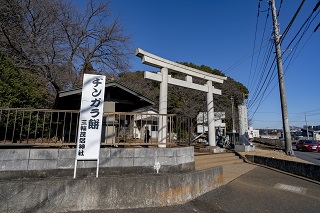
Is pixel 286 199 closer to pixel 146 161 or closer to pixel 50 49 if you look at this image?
pixel 146 161

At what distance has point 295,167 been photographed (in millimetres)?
8664

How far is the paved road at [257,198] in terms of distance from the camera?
453 cm

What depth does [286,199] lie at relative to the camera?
534cm

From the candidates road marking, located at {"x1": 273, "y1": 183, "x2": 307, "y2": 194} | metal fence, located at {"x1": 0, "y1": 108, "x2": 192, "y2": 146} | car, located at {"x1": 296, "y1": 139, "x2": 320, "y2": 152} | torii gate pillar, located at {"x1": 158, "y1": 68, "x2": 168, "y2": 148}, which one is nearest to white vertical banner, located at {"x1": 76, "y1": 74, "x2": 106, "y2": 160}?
metal fence, located at {"x1": 0, "y1": 108, "x2": 192, "y2": 146}

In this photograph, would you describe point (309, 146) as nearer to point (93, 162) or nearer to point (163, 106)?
point (163, 106)

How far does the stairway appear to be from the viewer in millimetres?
8812

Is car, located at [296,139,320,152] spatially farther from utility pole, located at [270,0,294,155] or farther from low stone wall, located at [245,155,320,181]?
low stone wall, located at [245,155,320,181]

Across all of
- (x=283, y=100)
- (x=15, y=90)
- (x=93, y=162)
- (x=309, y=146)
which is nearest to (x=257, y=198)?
(x=93, y=162)

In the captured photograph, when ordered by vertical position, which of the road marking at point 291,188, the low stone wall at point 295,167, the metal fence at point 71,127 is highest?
the metal fence at point 71,127

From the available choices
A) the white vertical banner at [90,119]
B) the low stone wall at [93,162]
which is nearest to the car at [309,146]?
the low stone wall at [93,162]

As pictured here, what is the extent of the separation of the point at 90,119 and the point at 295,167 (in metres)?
9.06

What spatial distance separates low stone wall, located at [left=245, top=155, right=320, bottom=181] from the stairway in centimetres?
137

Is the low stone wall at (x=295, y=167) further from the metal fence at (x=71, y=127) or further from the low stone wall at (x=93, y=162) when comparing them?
the low stone wall at (x=93, y=162)

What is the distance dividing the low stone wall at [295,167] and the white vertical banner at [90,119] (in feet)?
27.3
